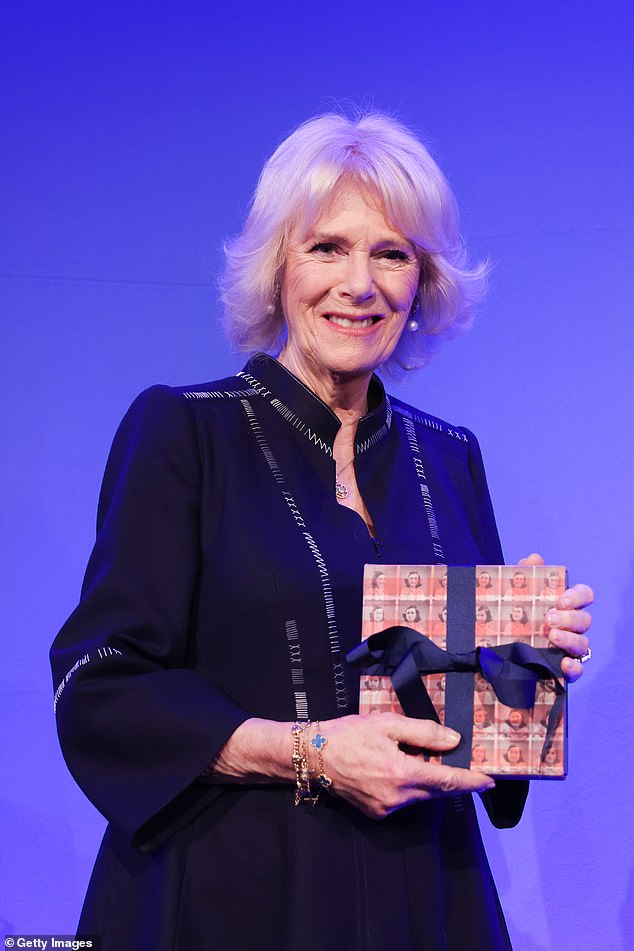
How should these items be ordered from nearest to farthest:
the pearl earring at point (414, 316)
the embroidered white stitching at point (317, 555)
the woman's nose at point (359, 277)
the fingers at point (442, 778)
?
the fingers at point (442, 778) → the embroidered white stitching at point (317, 555) → the woman's nose at point (359, 277) → the pearl earring at point (414, 316)

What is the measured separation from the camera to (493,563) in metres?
1.58

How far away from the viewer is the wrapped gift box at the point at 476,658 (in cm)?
115

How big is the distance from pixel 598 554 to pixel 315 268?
1.13 metres

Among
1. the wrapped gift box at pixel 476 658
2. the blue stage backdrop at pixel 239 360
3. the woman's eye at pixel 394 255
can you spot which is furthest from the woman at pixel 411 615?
the blue stage backdrop at pixel 239 360

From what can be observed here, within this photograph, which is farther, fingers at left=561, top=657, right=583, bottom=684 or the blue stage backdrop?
the blue stage backdrop

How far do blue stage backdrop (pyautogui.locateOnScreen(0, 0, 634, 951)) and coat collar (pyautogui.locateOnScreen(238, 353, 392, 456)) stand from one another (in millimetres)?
910

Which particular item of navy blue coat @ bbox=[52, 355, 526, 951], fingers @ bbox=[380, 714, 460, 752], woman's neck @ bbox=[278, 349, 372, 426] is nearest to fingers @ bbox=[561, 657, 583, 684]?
fingers @ bbox=[380, 714, 460, 752]

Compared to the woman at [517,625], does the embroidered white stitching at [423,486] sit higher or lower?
higher

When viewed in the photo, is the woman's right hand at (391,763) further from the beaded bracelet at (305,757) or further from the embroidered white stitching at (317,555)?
the embroidered white stitching at (317,555)

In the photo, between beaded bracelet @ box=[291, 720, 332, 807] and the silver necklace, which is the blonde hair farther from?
beaded bracelet @ box=[291, 720, 332, 807]

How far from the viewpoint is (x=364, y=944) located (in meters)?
1.23

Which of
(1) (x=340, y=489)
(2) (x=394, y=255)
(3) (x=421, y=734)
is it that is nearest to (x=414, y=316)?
(2) (x=394, y=255)

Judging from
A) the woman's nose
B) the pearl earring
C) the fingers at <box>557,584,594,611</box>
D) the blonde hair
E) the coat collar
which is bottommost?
the fingers at <box>557,584,594,611</box>

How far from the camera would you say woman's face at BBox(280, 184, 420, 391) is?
143cm
